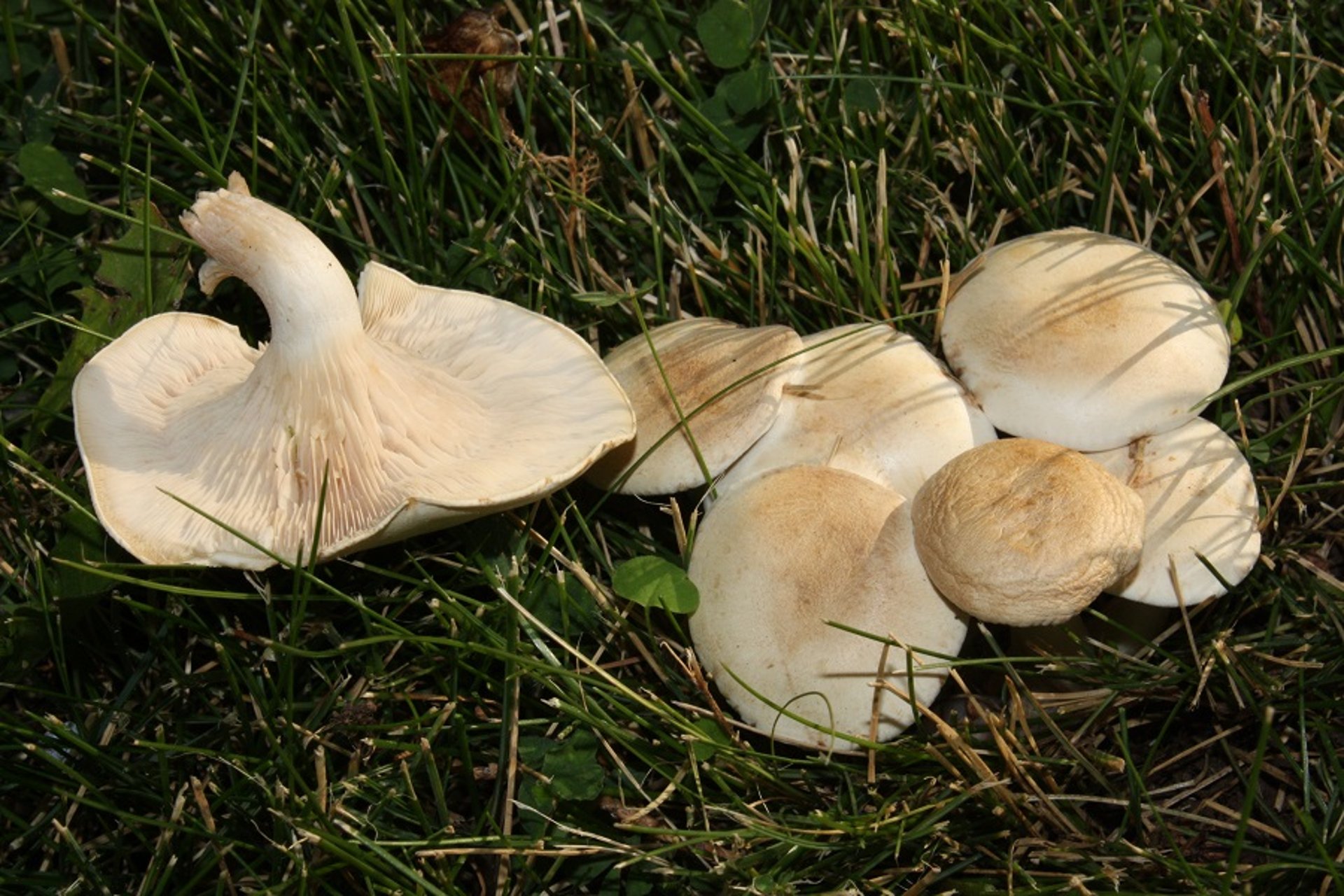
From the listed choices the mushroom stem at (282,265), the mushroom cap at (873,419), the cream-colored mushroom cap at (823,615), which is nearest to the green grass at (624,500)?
the cream-colored mushroom cap at (823,615)

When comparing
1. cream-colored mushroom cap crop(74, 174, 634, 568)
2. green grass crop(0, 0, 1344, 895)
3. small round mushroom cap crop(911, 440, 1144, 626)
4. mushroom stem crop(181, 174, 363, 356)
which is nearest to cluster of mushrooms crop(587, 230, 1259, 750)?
small round mushroom cap crop(911, 440, 1144, 626)

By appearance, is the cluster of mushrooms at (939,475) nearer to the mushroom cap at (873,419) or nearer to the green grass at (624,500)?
the mushroom cap at (873,419)

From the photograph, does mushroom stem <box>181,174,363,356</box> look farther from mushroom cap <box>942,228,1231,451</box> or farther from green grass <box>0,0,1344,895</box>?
mushroom cap <box>942,228,1231,451</box>

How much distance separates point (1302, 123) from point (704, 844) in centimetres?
228

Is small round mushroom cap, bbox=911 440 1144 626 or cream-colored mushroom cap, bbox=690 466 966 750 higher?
small round mushroom cap, bbox=911 440 1144 626

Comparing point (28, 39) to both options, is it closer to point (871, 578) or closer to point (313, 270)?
point (313, 270)

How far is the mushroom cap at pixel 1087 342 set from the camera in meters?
2.56

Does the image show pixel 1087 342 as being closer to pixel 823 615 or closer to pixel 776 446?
pixel 776 446

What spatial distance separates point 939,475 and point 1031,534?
0.24 meters

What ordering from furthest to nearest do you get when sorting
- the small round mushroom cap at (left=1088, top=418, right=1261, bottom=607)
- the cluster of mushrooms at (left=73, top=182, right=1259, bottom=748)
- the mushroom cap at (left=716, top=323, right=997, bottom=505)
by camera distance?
the mushroom cap at (left=716, top=323, right=997, bottom=505)
the small round mushroom cap at (left=1088, top=418, right=1261, bottom=607)
the cluster of mushrooms at (left=73, top=182, right=1259, bottom=748)

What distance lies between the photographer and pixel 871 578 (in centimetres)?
249

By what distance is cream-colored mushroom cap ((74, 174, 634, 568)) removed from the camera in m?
2.42

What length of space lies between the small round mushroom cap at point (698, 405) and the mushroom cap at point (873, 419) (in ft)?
0.18

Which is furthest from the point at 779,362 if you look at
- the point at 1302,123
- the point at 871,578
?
the point at 1302,123
